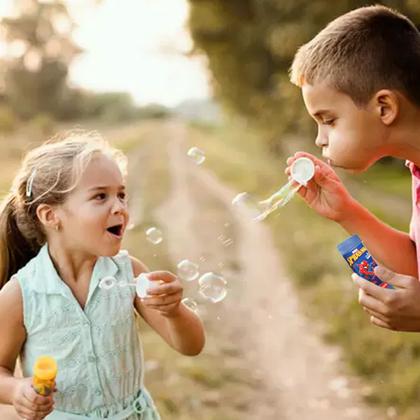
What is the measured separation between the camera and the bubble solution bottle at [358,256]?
2.18m

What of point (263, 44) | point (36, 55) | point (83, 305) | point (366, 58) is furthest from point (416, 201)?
point (36, 55)

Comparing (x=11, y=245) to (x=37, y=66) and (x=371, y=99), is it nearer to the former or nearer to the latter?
(x=371, y=99)

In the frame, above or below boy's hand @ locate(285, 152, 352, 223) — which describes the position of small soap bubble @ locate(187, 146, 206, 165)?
above

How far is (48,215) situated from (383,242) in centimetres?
96

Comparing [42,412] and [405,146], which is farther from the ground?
[405,146]

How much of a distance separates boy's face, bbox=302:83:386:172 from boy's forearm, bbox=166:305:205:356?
0.56m

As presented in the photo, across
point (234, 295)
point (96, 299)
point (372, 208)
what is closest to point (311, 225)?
point (372, 208)

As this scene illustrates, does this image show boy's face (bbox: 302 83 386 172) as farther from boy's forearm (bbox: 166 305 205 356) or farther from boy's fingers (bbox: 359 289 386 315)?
boy's forearm (bbox: 166 305 205 356)

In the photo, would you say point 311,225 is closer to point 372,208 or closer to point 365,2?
point 372,208

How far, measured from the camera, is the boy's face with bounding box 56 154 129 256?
87.2 inches

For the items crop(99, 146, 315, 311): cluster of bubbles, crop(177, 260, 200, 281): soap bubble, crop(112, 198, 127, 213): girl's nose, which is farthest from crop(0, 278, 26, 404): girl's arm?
crop(177, 260, 200, 281): soap bubble

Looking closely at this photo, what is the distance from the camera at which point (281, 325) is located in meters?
5.85

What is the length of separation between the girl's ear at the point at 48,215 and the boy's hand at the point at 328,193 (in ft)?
2.21

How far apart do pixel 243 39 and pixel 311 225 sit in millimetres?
3999
